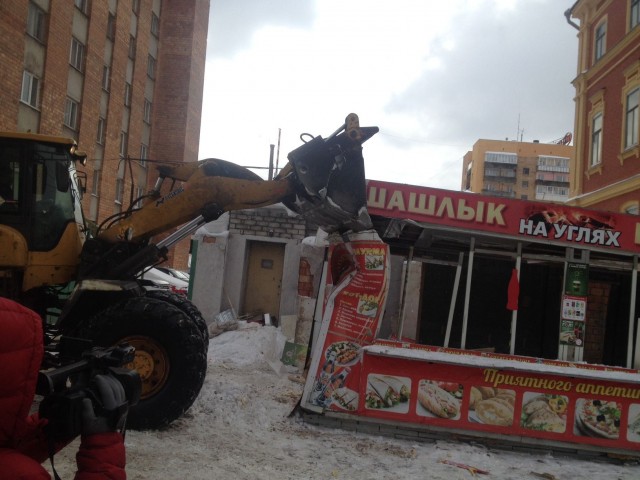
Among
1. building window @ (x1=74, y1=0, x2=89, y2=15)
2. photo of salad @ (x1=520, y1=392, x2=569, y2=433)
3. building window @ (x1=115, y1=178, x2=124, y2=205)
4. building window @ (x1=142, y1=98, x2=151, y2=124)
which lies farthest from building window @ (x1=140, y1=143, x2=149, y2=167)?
photo of salad @ (x1=520, y1=392, x2=569, y2=433)

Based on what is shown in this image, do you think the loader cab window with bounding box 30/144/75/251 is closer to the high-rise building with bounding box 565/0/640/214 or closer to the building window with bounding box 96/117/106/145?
the high-rise building with bounding box 565/0/640/214

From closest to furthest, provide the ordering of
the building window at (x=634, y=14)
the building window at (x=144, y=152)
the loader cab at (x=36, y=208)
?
the loader cab at (x=36, y=208) < the building window at (x=634, y=14) < the building window at (x=144, y=152)

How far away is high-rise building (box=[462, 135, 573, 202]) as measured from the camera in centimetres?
8044

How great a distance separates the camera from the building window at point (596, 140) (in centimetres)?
1994

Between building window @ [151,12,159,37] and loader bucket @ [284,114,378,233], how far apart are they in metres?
30.6

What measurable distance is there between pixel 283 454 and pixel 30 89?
63.7 ft

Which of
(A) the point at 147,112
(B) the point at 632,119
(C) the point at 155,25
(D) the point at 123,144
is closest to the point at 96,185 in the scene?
(D) the point at 123,144

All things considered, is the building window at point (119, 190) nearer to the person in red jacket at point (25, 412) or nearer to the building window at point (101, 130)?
the building window at point (101, 130)

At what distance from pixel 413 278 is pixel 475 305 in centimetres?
150

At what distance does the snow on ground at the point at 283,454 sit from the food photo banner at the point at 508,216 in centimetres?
337

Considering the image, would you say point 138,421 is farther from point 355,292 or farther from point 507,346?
point 507,346

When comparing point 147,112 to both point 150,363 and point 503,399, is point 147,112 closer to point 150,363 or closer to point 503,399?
point 150,363

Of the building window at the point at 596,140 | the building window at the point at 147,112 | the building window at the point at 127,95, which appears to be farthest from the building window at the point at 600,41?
the building window at the point at 147,112

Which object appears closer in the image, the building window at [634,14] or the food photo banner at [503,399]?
the food photo banner at [503,399]
